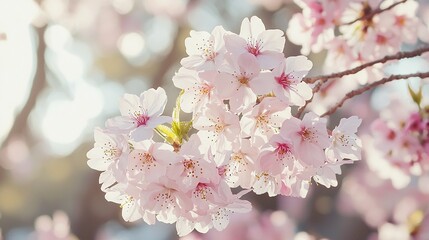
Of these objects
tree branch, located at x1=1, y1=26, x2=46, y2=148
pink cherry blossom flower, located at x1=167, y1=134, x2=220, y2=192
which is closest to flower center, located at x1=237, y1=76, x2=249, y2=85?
pink cherry blossom flower, located at x1=167, y1=134, x2=220, y2=192

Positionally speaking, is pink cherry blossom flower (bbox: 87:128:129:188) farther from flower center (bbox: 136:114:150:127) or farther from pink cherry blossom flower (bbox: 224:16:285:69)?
pink cherry blossom flower (bbox: 224:16:285:69)

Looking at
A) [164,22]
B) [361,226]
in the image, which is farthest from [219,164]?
[164,22]

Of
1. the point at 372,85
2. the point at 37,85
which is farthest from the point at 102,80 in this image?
the point at 372,85

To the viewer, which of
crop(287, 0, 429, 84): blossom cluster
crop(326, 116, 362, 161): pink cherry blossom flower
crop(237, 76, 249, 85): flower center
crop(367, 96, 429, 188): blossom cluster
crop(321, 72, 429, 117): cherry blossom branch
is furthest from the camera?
crop(367, 96, 429, 188): blossom cluster

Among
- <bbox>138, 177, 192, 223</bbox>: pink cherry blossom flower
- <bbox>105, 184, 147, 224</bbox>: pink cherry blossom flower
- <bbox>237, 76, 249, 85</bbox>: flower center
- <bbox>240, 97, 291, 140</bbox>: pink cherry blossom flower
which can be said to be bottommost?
<bbox>105, 184, 147, 224</bbox>: pink cherry blossom flower

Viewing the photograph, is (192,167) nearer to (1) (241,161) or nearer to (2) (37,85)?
(1) (241,161)

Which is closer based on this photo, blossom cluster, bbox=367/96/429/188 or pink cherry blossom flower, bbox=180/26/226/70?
pink cherry blossom flower, bbox=180/26/226/70
